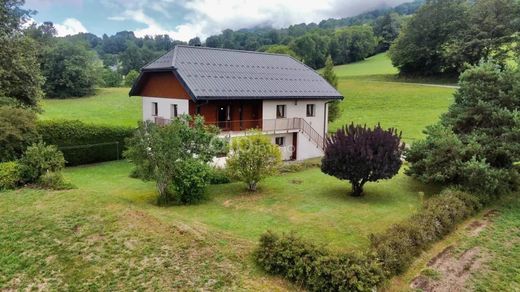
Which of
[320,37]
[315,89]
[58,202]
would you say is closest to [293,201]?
[58,202]

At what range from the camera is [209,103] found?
79.3ft

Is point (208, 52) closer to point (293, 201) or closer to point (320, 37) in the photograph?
point (293, 201)

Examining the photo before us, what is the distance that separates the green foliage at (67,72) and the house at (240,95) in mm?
37130

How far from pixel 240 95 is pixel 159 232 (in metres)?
13.4

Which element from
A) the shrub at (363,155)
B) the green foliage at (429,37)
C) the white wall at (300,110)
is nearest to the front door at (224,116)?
the white wall at (300,110)

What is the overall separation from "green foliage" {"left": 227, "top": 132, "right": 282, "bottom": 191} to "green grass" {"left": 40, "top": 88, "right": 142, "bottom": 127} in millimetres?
23858

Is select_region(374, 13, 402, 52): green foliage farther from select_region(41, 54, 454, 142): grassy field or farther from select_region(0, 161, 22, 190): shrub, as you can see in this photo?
select_region(0, 161, 22, 190): shrub

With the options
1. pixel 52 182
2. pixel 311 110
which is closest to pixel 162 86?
pixel 311 110

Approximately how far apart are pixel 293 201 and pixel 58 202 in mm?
8815

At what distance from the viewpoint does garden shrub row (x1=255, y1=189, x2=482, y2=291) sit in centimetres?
988

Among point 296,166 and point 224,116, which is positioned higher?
point 224,116

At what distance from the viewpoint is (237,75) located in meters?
25.8

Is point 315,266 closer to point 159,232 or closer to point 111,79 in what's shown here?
point 159,232

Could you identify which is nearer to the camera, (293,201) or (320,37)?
(293,201)
